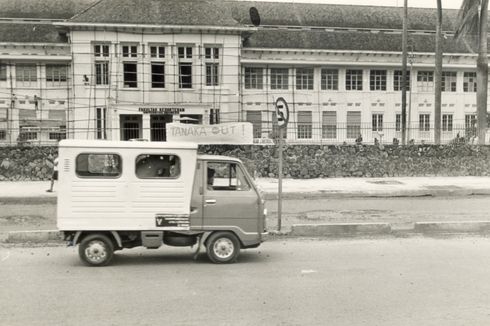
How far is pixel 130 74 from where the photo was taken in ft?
124

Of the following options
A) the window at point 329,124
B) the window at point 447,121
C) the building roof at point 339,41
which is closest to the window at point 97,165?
the building roof at point 339,41

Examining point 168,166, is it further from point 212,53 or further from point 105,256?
point 212,53

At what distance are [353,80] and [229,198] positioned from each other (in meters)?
Answer: 36.0

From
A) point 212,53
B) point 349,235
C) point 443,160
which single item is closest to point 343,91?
point 212,53

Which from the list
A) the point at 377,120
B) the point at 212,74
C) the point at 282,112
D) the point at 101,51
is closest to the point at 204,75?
the point at 212,74

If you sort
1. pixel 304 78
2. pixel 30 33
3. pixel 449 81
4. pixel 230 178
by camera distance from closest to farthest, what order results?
pixel 230 178
pixel 30 33
pixel 304 78
pixel 449 81

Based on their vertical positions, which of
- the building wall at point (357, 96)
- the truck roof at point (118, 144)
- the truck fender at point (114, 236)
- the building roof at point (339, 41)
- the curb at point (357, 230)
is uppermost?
the building roof at point (339, 41)

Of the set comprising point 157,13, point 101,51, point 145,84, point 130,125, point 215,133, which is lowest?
point 215,133

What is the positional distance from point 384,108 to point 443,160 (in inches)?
799

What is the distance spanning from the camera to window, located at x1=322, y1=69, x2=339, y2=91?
139 feet

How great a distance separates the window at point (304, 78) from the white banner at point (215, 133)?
20742 mm

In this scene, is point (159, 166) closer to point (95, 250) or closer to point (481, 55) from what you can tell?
point (95, 250)

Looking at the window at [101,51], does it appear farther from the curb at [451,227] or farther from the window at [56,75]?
the curb at [451,227]

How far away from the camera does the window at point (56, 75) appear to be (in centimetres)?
3931
